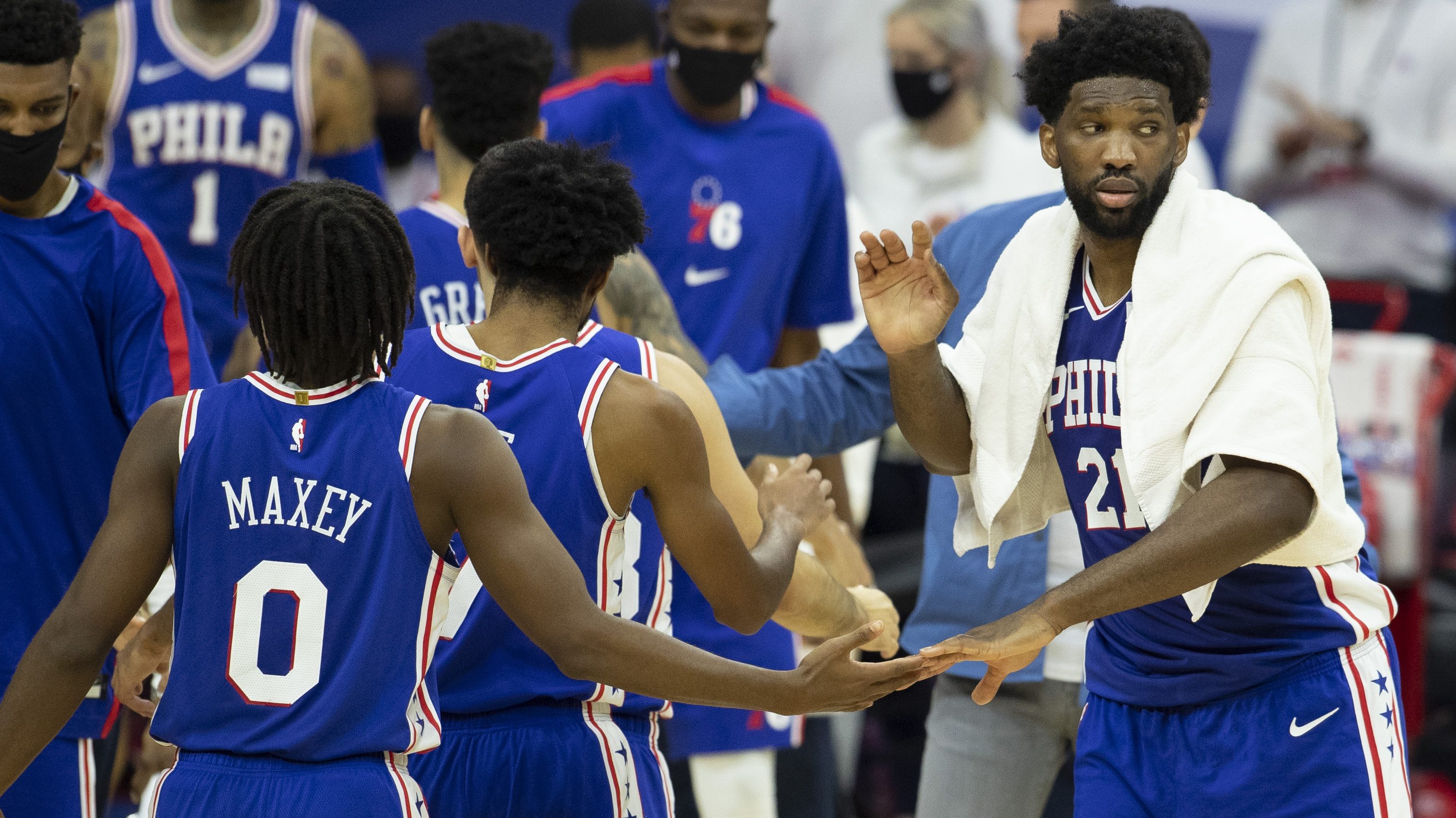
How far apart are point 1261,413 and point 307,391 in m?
1.57

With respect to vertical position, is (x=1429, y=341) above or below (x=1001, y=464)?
below

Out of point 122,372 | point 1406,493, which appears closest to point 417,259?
point 122,372

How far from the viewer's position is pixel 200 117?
567 centimetres

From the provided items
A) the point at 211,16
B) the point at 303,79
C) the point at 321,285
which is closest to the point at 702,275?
the point at 303,79

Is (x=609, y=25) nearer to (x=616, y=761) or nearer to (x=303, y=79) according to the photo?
(x=303, y=79)

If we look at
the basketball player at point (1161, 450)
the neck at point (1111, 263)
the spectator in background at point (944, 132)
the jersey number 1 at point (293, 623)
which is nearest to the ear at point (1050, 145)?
the basketball player at point (1161, 450)

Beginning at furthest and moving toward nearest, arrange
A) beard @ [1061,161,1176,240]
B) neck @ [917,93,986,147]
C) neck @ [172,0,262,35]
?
neck @ [917,93,986,147] < neck @ [172,0,262,35] < beard @ [1061,161,1176,240]

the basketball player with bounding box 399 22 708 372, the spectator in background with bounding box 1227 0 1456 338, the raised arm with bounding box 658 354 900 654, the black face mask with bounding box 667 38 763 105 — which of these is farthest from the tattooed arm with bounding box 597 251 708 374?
the spectator in background with bounding box 1227 0 1456 338

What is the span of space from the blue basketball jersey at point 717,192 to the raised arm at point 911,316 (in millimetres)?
1761

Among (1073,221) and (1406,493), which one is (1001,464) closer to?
(1073,221)

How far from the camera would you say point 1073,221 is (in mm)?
3537

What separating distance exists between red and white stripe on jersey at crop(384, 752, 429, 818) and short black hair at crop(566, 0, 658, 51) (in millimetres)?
4146

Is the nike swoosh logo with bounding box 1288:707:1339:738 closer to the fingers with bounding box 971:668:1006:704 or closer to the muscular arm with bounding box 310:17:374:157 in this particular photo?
the fingers with bounding box 971:668:1006:704

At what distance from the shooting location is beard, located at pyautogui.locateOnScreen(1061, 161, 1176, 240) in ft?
10.8
